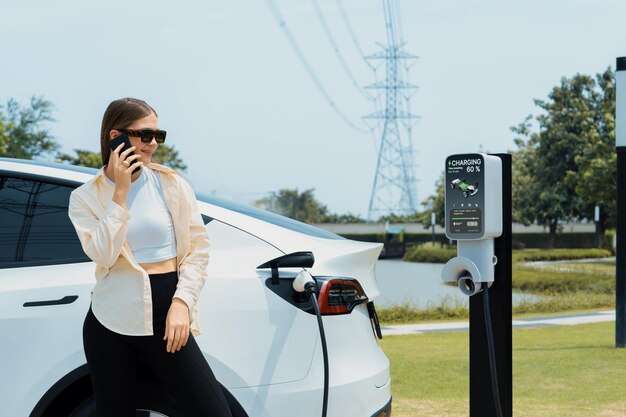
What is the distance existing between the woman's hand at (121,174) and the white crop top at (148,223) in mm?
95

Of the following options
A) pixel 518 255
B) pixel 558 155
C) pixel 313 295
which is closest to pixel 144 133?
pixel 313 295

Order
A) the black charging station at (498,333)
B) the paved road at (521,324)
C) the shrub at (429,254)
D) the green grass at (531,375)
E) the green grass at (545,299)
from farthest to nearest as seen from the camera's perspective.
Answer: the shrub at (429,254) → the green grass at (545,299) → the paved road at (521,324) → the green grass at (531,375) → the black charging station at (498,333)

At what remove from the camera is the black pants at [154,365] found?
341cm

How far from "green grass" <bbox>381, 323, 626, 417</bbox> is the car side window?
13.9 feet

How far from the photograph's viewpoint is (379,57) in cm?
7875

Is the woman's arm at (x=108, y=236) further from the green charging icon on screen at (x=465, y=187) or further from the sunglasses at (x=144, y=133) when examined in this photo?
the green charging icon on screen at (x=465, y=187)

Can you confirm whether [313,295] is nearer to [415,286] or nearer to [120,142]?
[120,142]

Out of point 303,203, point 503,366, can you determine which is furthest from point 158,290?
point 303,203

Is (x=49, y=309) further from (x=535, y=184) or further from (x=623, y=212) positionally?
(x=535, y=184)

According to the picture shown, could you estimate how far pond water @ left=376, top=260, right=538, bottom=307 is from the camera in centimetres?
2494

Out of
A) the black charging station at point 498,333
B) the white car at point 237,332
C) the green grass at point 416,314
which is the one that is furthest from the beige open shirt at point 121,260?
the green grass at point 416,314

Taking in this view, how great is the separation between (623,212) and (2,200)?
8.81m

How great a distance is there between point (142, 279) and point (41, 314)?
0.66 m

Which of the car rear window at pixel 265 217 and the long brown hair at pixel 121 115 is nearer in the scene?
the long brown hair at pixel 121 115
